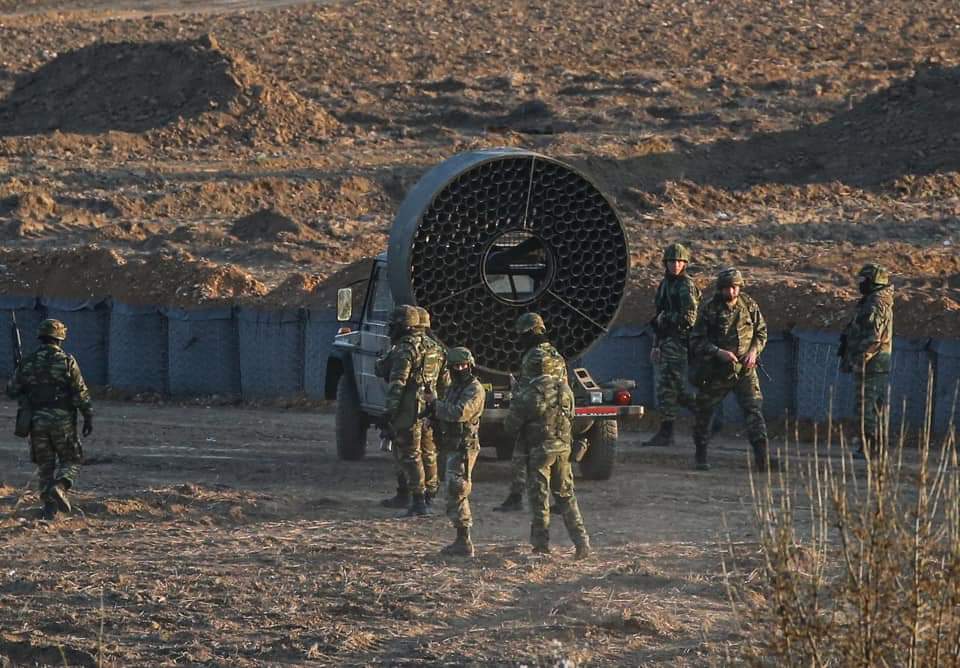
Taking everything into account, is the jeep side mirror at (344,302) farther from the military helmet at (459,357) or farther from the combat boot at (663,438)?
the military helmet at (459,357)

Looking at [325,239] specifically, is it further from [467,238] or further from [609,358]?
[467,238]

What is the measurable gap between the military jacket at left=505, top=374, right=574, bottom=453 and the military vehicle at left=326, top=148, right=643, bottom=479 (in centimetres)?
280

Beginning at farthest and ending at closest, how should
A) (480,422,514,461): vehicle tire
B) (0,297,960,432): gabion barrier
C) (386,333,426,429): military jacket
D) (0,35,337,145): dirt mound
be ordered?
(0,35,337,145): dirt mound, (0,297,960,432): gabion barrier, (480,422,514,461): vehicle tire, (386,333,426,429): military jacket

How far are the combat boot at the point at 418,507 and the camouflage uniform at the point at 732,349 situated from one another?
3101mm

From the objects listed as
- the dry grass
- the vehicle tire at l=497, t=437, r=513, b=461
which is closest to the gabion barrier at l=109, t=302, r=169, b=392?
the vehicle tire at l=497, t=437, r=513, b=461

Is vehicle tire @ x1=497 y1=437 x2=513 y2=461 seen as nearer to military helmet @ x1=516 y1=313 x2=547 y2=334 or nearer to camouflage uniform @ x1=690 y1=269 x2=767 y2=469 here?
camouflage uniform @ x1=690 y1=269 x2=767 y2=469

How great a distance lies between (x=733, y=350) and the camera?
1612 cm

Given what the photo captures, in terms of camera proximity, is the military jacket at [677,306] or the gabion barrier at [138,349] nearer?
the military jacket at [677,306]

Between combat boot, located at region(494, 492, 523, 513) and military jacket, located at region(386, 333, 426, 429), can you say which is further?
combat boot, located at region(494, 492, 523, 513)

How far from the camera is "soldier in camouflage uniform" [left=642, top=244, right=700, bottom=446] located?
675 inches

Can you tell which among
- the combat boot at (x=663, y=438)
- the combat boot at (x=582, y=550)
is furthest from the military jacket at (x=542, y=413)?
the combat boot at (x=663, y=438)

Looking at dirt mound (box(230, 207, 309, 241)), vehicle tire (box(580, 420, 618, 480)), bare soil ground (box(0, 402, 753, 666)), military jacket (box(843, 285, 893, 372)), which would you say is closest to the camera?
bare soil ground (box(0, 402, 753, 666))

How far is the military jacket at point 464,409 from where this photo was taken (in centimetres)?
1277

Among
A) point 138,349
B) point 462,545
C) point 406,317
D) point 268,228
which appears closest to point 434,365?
point 406,317
